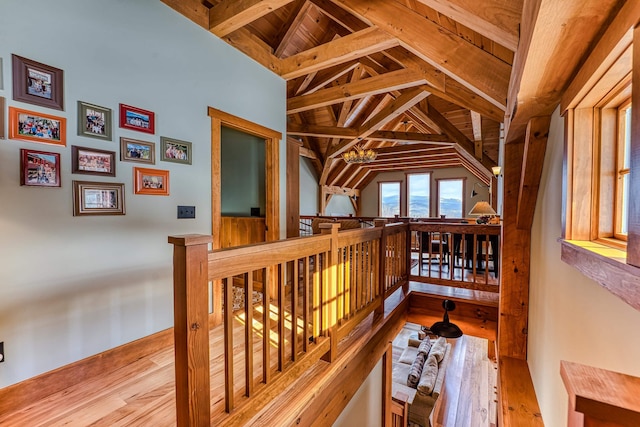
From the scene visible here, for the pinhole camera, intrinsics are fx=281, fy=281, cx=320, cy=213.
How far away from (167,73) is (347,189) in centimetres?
938

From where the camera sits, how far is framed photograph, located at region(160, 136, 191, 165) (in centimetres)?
225

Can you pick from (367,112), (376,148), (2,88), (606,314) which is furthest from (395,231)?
(376,148)

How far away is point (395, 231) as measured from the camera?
11.0 feet

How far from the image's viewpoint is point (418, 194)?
438 inches

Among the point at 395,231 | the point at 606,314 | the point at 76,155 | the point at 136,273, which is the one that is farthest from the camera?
the point at 395,231

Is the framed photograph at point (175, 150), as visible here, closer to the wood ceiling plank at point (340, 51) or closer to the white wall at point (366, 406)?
the wood ceiling plank at point (340, 51)

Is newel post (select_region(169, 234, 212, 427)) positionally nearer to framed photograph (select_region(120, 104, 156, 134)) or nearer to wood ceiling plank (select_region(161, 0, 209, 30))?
framed photograph (select_region(120, 104, 156, 134))

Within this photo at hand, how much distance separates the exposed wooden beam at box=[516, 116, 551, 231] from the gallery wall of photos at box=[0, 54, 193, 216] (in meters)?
2.61

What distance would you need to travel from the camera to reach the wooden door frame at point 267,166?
2648 millimetres

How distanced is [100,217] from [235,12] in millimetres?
2004

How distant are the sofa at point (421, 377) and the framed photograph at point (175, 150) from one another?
14.1 feet

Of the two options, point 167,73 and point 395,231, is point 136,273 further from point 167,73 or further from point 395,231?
point 395,231

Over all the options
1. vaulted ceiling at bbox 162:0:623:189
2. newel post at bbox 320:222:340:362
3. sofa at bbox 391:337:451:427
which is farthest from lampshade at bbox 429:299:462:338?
sofa at bbox 391:337:451:427

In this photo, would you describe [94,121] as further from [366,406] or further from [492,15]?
[366,406]
